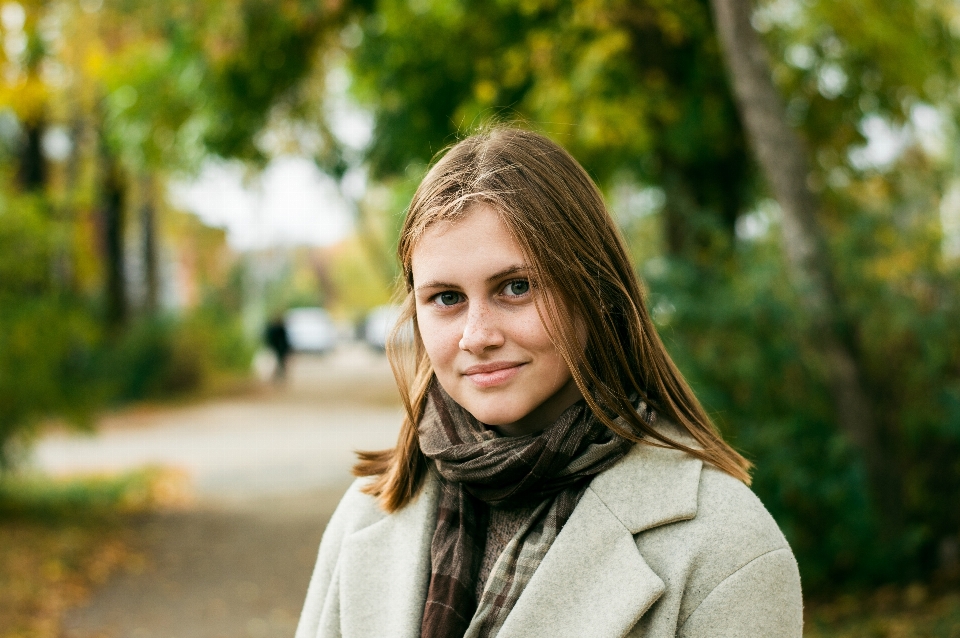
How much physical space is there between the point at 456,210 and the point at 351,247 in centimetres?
6485

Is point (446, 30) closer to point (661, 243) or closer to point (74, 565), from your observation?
point (661, 243)

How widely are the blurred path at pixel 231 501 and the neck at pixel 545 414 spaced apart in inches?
89.6

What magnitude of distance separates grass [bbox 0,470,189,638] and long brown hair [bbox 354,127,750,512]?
590 cm

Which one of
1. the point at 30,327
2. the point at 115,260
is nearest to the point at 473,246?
the point at 30,327

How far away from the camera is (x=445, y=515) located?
1.79m

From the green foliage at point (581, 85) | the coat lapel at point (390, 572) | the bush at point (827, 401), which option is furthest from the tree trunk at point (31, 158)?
the coat lapel at point (390, 572)

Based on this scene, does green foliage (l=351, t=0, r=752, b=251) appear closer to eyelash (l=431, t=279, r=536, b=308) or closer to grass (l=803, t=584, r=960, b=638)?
grass (l=803, t=584, r=960, b=638)

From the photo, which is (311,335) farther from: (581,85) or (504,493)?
(504,493)

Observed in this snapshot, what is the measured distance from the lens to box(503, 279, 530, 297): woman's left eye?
1.60m

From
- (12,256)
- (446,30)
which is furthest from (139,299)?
(446,30)

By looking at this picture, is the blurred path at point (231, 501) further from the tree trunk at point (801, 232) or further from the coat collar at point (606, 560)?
the tree trunk at point (801, 232)

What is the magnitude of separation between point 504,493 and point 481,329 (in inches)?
11.9

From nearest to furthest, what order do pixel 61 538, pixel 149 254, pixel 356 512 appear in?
pixel 356 512, pixel 61 538, pixel 149 254

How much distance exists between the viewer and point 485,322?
1590 millimetres
